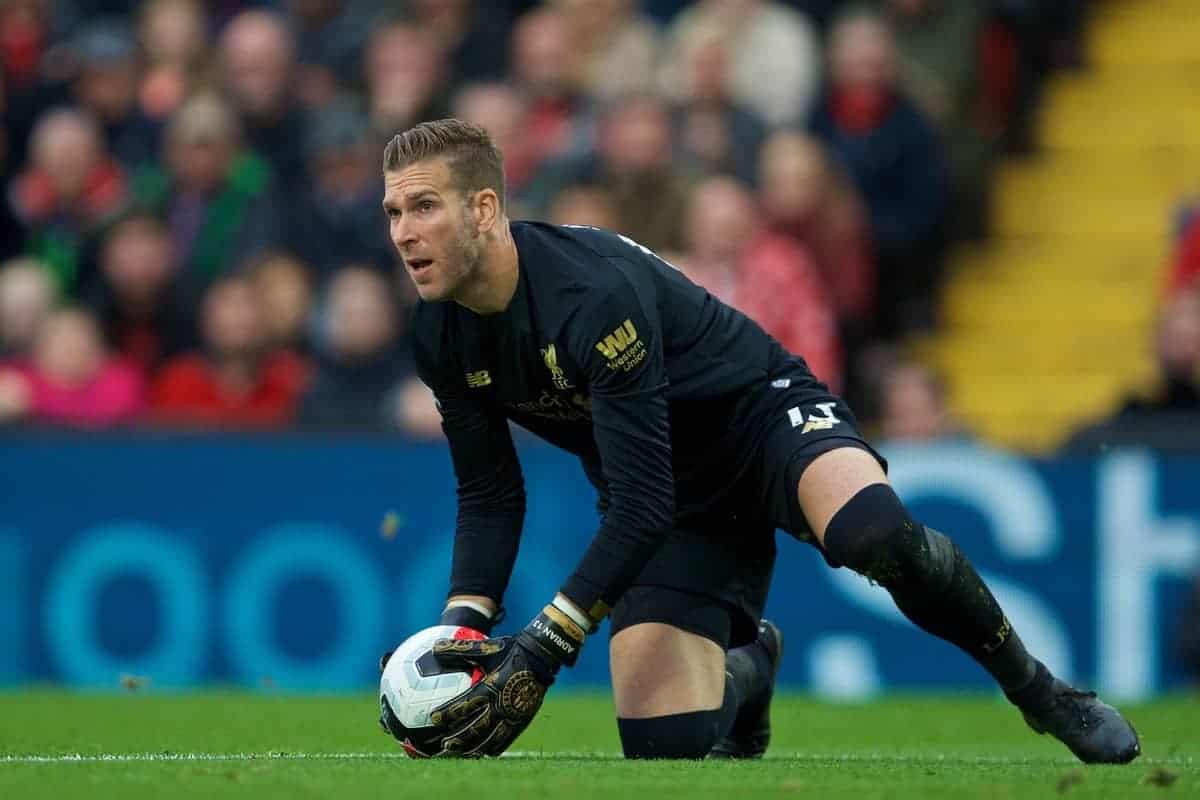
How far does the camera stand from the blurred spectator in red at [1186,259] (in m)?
11.8

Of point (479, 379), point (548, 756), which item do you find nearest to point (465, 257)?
point (479, 379)

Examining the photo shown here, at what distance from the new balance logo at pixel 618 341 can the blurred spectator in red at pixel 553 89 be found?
6.62m

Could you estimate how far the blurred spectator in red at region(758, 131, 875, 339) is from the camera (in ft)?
39.9

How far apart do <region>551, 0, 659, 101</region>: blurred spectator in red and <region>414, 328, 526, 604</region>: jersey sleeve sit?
6.46 meters

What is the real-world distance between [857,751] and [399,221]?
2.64 meters

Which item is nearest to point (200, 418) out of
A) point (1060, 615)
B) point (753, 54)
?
point (753, 54)

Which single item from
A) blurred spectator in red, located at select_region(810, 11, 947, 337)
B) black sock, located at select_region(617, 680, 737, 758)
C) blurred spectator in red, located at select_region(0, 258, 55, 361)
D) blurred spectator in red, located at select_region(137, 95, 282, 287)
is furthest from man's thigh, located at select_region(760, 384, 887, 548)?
blurred spectator in red, located at select_region(0, 258, 55, 361)

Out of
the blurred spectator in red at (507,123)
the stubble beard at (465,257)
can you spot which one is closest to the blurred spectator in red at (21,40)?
the blurred spectator in red at (507,123)

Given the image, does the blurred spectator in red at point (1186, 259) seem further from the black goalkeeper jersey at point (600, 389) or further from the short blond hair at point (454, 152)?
the short blond hair at point (454, 152)

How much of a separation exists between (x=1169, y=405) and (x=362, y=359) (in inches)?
164

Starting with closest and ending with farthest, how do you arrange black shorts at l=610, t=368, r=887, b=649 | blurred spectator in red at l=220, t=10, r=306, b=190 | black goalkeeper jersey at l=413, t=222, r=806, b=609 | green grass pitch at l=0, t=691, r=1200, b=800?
green grass pitch at l=0, t=691, r=1200, b=800, black goalkeeper jersey at l=413, t=222, r=806, b=609, black shorts at l=610, t=368, r=887, b=649, blurred spectator in red at l=220, t=10, r=306, b=190

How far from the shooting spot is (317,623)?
11.5 meters

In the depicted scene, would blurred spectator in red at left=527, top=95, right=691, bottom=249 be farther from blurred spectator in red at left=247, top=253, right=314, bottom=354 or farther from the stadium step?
the stadium step

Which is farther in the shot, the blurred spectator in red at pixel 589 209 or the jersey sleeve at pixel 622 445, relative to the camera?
the blurred spectator in red at pixel 589 209
